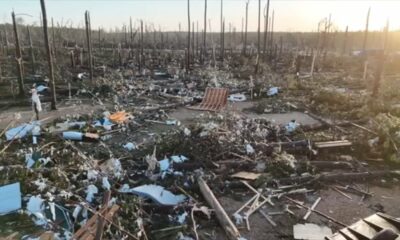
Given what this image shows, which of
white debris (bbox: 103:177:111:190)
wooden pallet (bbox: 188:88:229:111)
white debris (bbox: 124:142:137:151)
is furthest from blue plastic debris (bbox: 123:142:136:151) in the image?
wooden pallet (bbox: 188:88:229:111)

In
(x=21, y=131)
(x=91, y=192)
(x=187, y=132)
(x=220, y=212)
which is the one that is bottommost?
(x=220, y=212)

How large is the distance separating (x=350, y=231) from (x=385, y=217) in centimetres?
66

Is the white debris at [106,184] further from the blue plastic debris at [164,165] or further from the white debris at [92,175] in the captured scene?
the blue plastic debris at [164,165]

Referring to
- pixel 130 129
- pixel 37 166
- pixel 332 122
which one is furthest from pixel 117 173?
pixel 332 122

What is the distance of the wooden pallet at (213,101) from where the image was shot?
12642 mm

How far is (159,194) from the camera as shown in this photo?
579 centimetres

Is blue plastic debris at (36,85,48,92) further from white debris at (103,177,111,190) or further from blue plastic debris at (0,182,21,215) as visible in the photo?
white debris at (103,177,111,190)

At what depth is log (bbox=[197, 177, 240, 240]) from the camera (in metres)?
4.79

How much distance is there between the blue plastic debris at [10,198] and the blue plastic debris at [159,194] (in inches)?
65.2

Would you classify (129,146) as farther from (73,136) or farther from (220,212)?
(220,212)

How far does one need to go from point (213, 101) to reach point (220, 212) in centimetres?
807

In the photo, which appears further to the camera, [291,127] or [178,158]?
[291,127]

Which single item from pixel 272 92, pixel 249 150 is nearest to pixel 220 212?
pixel 249 150

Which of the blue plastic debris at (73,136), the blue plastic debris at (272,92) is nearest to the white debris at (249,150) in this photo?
the blue plastic debris at (73,136)
